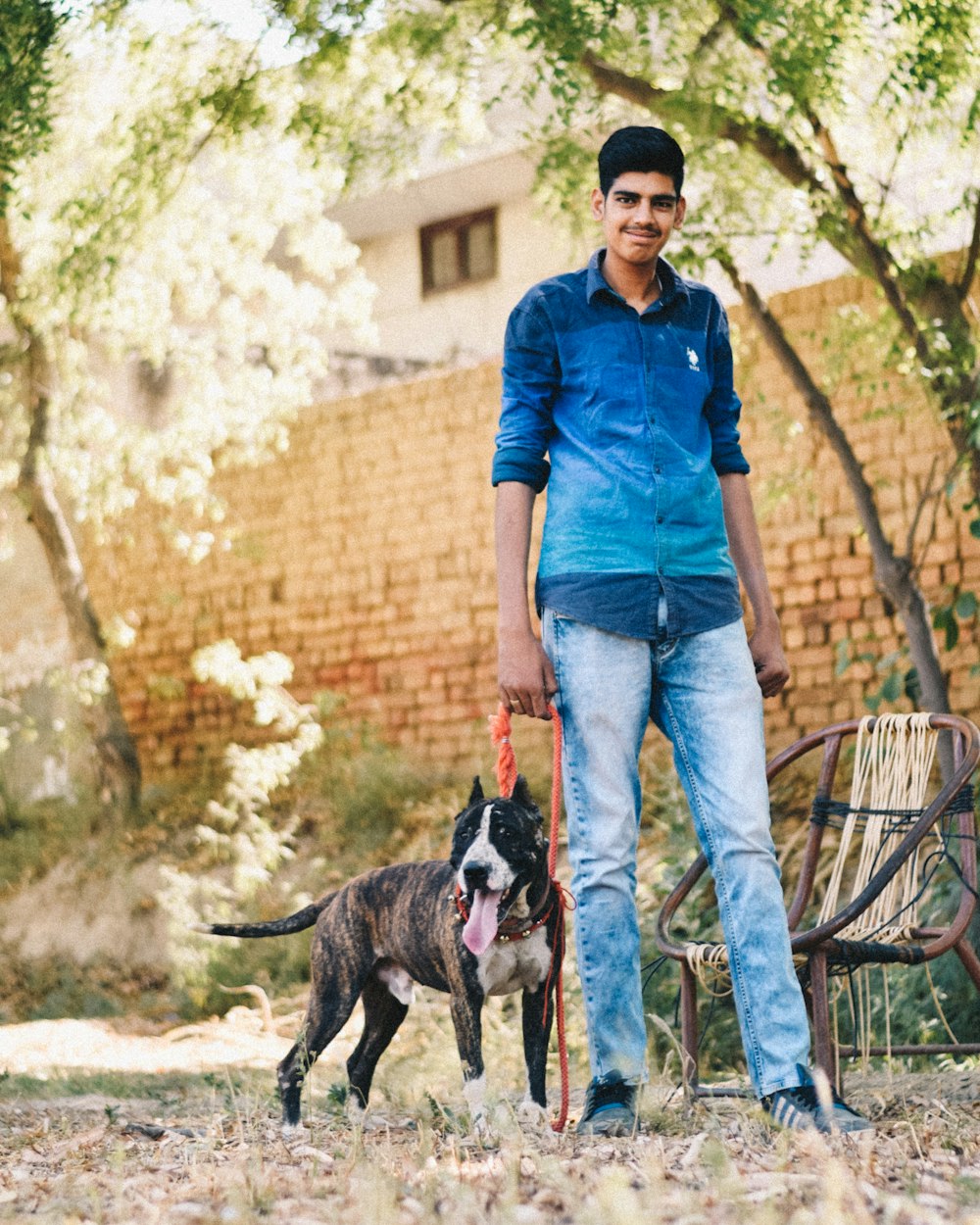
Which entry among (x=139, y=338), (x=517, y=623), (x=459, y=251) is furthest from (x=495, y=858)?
(x=459, y=251)

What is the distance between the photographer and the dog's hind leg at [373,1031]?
4.75 m

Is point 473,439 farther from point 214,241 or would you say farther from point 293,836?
point 293,836

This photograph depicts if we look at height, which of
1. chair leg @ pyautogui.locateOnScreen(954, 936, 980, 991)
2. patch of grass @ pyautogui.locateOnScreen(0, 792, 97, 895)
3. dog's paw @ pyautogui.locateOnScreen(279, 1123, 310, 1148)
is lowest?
patch of grass @ pyautogui.locateOnScreen(0, 792, 97, 895)

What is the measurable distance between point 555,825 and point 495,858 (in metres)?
0.20

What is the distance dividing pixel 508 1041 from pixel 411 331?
1265 centimetres

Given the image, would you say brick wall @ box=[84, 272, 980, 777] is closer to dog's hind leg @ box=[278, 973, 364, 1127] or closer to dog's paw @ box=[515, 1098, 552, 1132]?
dog's hind leg @ box=[278, 973, 364, 1127]

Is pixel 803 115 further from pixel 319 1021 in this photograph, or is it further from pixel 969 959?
pixel 319 1021

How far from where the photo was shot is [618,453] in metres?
3.74

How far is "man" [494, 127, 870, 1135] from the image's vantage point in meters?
3.63

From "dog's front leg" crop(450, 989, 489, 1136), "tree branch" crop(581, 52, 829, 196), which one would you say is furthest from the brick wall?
"dog's front leg" crop(450, 989, 489, 1136)

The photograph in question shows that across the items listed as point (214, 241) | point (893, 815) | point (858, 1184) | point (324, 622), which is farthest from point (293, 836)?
point (858, 1184)

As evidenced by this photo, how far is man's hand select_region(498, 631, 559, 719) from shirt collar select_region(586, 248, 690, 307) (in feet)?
2.79

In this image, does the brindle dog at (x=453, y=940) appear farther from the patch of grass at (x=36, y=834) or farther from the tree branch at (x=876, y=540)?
the patch of grass at (x=36, y=834)

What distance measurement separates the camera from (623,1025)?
12.2ft
